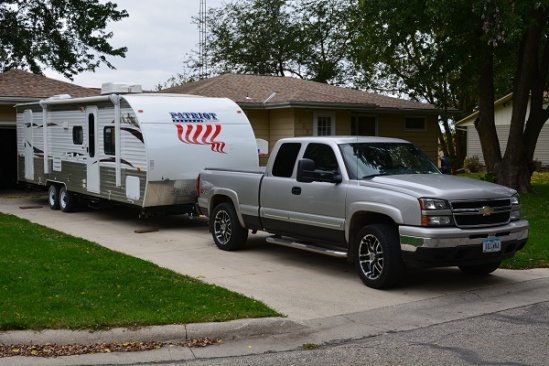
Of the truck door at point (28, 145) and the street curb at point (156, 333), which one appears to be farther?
the truck door at point (28, 145)

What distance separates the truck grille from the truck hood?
78mm

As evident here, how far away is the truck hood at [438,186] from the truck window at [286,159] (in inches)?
65.6

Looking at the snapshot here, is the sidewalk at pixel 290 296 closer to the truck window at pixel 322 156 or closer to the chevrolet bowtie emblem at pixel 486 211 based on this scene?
the chevrolet bowtie emblem at pixel 486 211

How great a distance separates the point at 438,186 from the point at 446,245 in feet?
2.64

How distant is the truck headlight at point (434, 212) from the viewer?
28.7 feet

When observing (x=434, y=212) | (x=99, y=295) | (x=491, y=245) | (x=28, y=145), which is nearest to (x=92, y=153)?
(x=28, y=145)

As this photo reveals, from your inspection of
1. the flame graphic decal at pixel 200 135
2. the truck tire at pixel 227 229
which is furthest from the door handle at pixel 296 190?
the flame graphic decal at pixel 200 135

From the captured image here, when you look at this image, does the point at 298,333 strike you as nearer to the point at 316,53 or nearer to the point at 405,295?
the point at 405,295

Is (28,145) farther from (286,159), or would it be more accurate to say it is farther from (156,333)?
(156,333)

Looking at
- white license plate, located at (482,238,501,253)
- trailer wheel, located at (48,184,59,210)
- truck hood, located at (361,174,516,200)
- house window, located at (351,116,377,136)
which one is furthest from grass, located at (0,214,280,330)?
house window, located at (351,116,377,136)

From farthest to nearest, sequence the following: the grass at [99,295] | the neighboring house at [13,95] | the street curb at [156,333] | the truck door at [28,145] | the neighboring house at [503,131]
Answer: the neighboring house at [503,131] < the neighboring house at [13,95] < the truck door at [28,145] < the grass at [99,295] < the street curb at [156,333]

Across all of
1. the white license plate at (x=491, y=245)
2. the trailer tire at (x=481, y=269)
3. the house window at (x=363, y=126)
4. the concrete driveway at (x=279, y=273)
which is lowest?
the concrete driveway at (x=279, y=273)

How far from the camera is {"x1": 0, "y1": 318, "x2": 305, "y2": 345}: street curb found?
6.77 metres

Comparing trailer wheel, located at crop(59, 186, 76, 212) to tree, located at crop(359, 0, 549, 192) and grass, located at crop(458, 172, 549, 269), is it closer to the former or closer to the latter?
tree, located at crop(359, 0, 549, 192)
